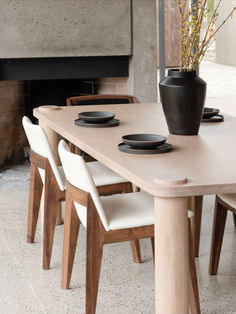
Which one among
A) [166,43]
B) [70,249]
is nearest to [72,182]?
[70,249]

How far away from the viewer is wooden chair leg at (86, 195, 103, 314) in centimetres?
250

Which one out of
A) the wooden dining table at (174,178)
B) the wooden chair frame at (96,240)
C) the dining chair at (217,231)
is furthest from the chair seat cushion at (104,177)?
the wooden chair frame at (96,240)

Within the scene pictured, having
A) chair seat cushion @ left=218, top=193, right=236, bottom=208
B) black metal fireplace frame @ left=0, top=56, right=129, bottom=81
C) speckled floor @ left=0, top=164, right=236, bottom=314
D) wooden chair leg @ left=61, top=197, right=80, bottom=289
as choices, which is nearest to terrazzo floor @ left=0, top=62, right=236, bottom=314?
speckled floor @ left=0, top=164, right=236, bottom=314

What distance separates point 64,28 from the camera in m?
5.15

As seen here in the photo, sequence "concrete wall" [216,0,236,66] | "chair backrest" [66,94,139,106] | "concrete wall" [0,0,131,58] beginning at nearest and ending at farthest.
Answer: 1. "chair backrest" [66,94,139,106]
2. "concrete wall" [0,0,131,58]
3. "concrete wall" [216,0,236,66]

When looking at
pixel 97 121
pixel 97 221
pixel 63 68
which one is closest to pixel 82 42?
pixel 63 68

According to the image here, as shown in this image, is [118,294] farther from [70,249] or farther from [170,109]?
[170,109]

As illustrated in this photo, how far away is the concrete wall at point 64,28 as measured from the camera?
503 centimetres

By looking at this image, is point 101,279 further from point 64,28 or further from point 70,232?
point 64,28

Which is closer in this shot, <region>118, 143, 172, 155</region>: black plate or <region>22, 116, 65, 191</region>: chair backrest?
<region>118, 143, 172, 155</region>: black plate

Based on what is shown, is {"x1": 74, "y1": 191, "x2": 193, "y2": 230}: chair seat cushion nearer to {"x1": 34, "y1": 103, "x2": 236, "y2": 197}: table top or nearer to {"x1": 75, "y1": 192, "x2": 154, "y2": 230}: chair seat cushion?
{"x1": 75, "y1": 192, "x2": 154, "y2": 230}: chair seat cushion

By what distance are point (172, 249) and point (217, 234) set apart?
4.04 feet

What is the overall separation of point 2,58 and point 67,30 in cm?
61

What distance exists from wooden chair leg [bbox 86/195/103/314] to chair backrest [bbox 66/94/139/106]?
7.28 feet
